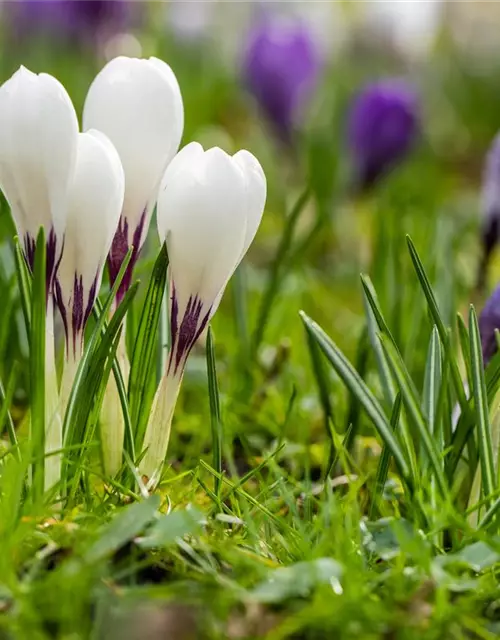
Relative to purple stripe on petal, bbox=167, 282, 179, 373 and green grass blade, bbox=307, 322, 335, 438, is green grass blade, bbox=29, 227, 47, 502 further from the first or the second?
green grass blade, bbox=307, 322, 335, 438

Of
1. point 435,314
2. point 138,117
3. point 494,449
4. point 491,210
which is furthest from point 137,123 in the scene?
point 491,210

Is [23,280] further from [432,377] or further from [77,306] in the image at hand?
[432,377]

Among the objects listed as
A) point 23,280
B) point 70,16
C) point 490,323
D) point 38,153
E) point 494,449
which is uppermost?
point 70,16

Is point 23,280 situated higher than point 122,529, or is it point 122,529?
point 23,280

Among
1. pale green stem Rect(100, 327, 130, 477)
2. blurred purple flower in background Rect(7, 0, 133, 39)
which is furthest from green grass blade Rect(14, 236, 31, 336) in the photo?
blurred purple flower in background Rect(7, 0, 133, 39)

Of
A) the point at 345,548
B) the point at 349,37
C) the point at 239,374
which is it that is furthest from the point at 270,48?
the point at 349,37

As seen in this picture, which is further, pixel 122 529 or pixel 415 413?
pixel 415 413

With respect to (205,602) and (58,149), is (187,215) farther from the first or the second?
(205,602)
